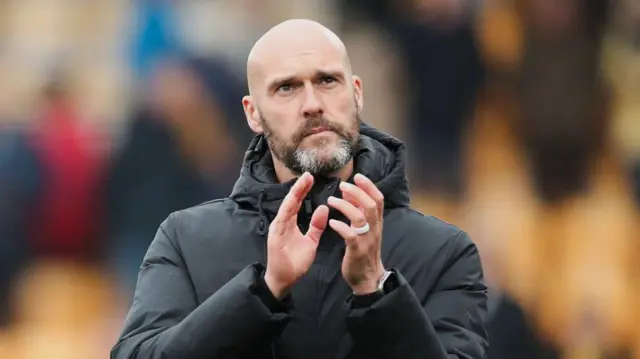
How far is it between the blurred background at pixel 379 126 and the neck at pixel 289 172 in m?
3.37

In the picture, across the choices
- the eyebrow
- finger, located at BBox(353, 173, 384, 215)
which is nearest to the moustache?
the eyebrow

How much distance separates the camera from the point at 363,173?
247 centimetres

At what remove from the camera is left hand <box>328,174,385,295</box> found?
2150 millimetres

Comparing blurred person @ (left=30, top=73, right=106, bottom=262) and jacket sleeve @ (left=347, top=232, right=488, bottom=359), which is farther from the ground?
jacket sleeve @ (left=347, top=232, right=488, bottom=359)

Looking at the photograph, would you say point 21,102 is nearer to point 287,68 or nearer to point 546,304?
point 546,304

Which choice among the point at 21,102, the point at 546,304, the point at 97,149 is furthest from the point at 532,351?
the point at 21,102

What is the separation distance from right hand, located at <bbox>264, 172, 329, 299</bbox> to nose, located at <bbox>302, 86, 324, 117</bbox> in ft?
0.93

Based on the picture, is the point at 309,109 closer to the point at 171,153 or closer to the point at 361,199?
the point at 361,199

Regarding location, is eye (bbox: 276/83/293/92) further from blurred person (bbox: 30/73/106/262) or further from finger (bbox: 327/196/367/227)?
blurred person (bbox: 30/73/106/262)

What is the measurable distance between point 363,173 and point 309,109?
0.17 metres

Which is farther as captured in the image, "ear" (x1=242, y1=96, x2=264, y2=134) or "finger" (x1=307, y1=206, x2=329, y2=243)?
"ear" (x1=242, y1=96, x2=264, y2=134)

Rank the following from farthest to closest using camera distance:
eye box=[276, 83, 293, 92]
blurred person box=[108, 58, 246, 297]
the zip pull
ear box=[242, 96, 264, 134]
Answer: blurred person box=[108, 58, 246, 297] < ear box=[242, 96, 264, 134] < eye box=[276, 83, 293, 92] < the zip pull

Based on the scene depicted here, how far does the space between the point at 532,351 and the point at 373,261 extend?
3449mm

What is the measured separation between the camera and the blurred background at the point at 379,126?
6121 millimetres
